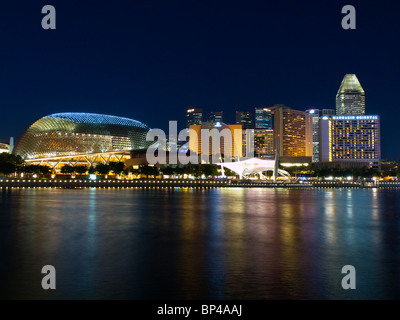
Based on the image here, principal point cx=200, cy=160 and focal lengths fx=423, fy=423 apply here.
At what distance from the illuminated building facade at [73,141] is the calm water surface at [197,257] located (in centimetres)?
9761

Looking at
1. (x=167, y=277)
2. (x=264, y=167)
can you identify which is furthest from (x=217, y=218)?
(x=264, y=167)

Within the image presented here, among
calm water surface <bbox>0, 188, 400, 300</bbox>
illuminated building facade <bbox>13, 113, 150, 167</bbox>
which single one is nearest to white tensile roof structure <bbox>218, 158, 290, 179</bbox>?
illuminated building facade <bbox>13, 113, 150, 167</bbox>

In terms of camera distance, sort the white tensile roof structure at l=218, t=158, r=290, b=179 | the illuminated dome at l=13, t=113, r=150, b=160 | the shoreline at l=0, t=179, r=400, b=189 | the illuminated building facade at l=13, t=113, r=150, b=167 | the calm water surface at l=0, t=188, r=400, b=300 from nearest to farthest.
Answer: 1. the calm water surface at l=0, t=188, r=400, b=300
2. the shoreline at l=0, t=179, r=400, b=189
3. the white tensile roof structure at l=218, t=158, r=290, b=179
4. the illuminated building facade at l=13, t=113, r=150, b=167
5. the illuminated dome at l=13, t=113, r=150, b=160

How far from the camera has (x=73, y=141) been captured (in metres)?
→ 123

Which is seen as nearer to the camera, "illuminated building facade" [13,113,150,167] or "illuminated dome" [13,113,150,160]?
"illuminated building facade" [13,113,150,167]

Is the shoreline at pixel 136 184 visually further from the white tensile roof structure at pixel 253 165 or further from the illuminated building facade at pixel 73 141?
the illuminated building facade at pixel 73 141

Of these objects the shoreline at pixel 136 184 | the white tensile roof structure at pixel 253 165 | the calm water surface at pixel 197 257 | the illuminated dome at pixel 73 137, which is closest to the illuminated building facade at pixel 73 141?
the illuminated dome at pixel 73 137

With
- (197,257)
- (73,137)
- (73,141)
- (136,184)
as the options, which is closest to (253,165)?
(136,184)

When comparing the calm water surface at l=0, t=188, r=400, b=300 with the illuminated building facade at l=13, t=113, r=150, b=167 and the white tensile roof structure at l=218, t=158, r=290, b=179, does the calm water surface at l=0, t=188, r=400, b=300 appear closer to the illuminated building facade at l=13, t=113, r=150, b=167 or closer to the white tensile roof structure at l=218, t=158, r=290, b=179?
the white tensile roof structure at l=218, t=158, r=290, b=179

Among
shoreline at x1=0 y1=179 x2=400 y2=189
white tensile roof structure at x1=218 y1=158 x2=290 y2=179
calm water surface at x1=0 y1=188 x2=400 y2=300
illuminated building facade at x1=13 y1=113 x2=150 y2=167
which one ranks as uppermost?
illuminated building facade at x1=13 y1=113 x2=150 y2=167

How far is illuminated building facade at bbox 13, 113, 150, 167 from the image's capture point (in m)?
120

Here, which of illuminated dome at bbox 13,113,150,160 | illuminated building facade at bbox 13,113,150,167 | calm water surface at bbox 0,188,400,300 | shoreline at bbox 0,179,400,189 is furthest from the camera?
illuminated dome at bbox 13,113,150,160

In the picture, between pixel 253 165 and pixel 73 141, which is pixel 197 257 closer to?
pixel 253 165

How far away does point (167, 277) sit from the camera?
454 inches
